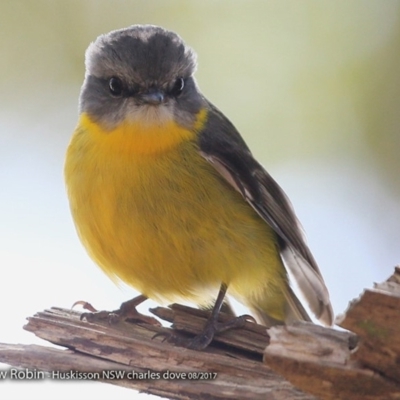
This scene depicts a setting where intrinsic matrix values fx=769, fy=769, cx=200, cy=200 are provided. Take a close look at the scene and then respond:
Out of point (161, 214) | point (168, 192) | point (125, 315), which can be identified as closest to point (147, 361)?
point (125, 315)

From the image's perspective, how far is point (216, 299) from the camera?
14.1ft

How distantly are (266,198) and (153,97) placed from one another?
927mm

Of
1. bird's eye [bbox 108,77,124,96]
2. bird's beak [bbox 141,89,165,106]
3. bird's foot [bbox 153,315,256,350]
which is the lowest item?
bird's foot [bbox 153,315,256,350]

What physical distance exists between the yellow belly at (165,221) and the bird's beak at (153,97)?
283 mm

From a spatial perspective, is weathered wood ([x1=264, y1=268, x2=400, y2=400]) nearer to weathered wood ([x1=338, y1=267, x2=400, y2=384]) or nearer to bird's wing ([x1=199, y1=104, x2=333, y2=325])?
weathered wood ([x1=338, y1=267, x2=400, y2=384])

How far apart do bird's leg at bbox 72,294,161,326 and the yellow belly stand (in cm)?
14

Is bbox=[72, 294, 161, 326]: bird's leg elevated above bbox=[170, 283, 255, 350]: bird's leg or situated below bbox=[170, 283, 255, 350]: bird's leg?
above

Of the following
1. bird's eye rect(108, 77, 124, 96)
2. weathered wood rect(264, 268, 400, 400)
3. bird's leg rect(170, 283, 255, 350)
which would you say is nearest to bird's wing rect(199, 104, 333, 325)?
bird's eye rect(108, 77, 124, 96)

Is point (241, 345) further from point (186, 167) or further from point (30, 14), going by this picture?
point (30, 14)

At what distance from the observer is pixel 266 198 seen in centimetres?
455

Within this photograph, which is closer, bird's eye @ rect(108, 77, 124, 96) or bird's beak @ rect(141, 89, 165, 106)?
Result: bird's beak @ rect(141, 89, 165, 106)

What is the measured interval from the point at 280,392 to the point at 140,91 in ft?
6.30

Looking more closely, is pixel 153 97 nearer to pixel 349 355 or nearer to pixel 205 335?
pixel 205 335

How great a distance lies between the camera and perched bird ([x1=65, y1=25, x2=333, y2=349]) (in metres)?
4.09
